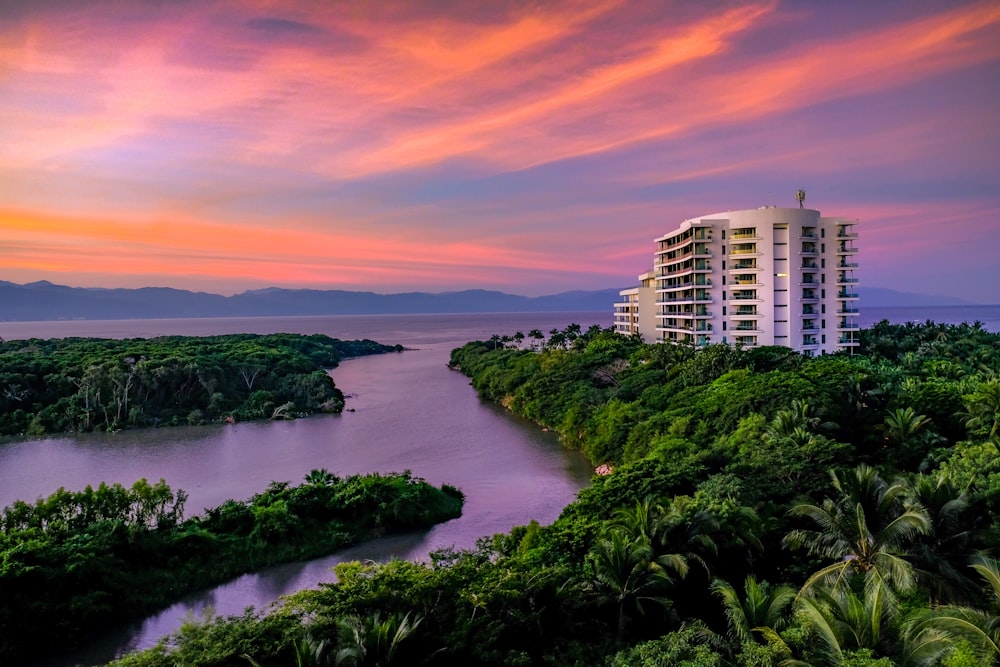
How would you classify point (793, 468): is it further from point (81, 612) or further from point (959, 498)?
point (81, 612)

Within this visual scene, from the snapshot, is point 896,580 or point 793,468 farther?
point 793,468

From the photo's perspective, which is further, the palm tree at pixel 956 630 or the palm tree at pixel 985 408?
the palm tree at pixel 985 408

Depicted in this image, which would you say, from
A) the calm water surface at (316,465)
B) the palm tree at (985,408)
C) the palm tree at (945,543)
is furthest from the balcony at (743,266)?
the palm tree at (945,543)

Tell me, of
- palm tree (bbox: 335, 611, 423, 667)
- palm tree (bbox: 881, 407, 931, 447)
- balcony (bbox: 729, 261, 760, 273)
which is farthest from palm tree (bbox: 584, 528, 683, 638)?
balcony (bbox: 729, 261, 760, 273)

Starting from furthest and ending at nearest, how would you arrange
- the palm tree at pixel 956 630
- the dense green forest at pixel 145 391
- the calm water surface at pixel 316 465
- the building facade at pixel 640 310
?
the building facade at pixel 640 310
the dense green forest at pixel 145 391
the calm water surface at pixel 316 465
the palm tree at pixel 956 630

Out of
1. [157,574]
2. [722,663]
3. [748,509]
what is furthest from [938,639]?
[157,574]

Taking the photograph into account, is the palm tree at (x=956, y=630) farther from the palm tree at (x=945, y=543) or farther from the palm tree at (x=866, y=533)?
the palm tree at (x=945, y=543)

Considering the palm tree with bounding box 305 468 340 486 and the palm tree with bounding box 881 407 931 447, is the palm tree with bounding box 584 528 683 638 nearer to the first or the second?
the palm tree with bounding box 305 468 340 486
